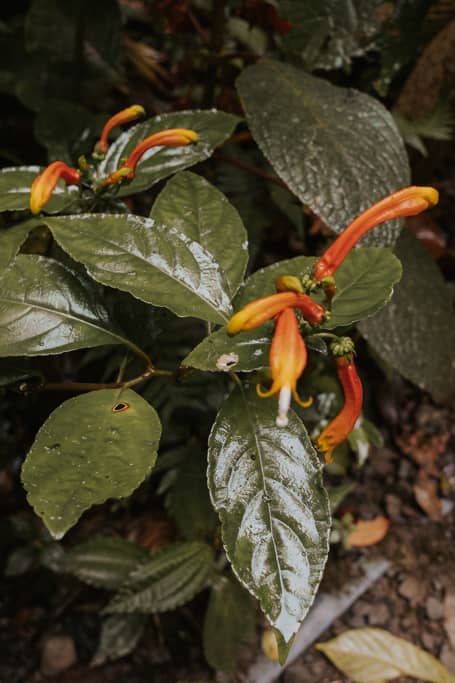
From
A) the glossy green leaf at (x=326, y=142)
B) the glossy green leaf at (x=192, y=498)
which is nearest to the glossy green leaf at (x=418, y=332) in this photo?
the glossy green leaf at (x=326, y=142)

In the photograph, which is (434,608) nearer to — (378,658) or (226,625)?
(378,658)

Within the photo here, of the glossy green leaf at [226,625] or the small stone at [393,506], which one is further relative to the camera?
the small stone at [393,506]

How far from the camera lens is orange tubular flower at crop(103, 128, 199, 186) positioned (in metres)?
0.79

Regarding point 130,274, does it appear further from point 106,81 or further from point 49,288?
→ point 106,81

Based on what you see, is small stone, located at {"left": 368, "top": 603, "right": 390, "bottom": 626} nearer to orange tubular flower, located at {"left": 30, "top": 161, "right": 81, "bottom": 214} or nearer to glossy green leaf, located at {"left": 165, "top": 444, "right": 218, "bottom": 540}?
glossy green leaf, located at {"left": 165, "top": 444, "right": 218, "bottom": 540}

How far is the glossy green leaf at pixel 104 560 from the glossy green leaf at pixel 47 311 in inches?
29.6

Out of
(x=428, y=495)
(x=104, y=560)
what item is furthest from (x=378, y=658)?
(x=104, y=560)

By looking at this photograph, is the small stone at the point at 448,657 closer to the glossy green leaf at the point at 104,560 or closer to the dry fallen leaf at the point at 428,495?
the dry fallen leaf at the point at 428,495

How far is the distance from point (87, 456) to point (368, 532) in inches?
45.0

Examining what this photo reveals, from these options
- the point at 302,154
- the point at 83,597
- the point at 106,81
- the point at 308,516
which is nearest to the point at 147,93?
the point at 106,81

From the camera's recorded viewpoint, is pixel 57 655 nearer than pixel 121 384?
No

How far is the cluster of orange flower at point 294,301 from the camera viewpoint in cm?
53

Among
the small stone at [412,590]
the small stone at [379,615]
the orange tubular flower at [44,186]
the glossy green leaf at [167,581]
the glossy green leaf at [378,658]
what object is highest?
the orange tubular flower at [44,186]

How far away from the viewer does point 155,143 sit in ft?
2.61
